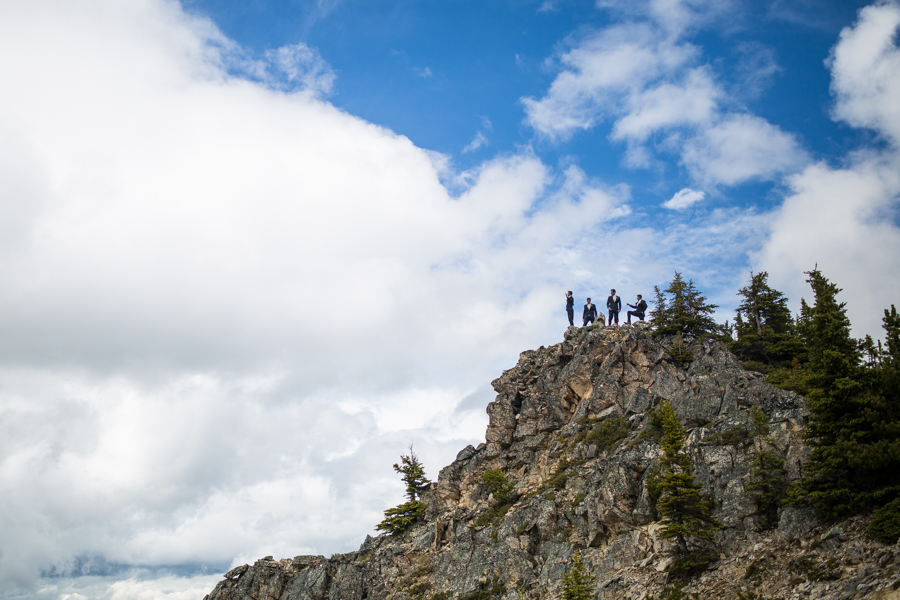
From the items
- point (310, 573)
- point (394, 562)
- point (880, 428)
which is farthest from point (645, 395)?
point (310, 573)

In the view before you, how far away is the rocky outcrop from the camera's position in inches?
1385

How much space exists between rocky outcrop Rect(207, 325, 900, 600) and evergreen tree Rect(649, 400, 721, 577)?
105 cm

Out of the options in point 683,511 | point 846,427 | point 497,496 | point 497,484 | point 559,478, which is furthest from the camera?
point 497,484

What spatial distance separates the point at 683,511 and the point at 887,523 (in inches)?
499

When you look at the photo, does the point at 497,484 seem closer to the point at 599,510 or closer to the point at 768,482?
the point at 599,510

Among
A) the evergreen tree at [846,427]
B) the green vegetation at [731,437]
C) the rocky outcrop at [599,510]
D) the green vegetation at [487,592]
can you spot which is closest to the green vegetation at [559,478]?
the rocky outcrop at [599,510]

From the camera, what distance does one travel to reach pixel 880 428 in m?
33.5

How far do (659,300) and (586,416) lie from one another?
16989 millimetres

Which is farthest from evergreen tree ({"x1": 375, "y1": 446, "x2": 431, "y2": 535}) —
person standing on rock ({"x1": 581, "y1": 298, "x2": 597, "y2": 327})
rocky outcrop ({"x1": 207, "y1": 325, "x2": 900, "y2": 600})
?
person standing on rock ({"x1": 581, "y1": 298, "x2": 597, "y2": 327})

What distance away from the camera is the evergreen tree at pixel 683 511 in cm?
3847

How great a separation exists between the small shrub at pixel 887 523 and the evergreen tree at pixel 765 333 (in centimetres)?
2352

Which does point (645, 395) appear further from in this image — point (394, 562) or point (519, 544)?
point (394, 562)

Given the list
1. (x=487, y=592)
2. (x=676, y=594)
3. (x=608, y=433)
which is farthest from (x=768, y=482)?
(x=487, y=592)

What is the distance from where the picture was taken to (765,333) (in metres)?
59.3
